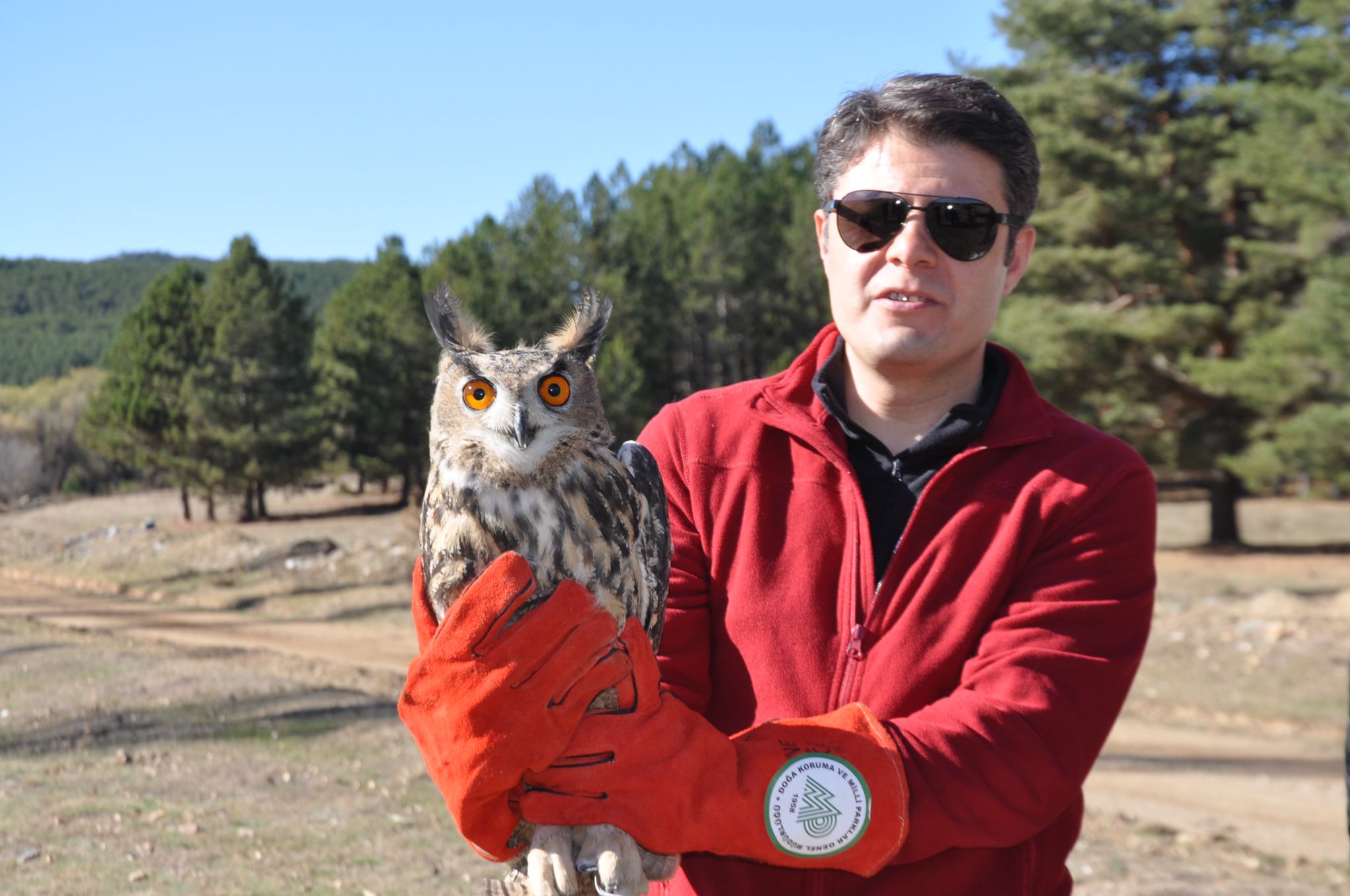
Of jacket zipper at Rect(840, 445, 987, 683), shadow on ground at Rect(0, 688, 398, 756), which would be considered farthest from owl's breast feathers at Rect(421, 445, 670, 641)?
shadow on ground at Rect(0, 688, 398, 756)

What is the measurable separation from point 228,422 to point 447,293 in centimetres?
2509

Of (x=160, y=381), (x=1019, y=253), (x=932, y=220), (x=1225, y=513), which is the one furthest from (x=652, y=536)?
(x=160, y=381)

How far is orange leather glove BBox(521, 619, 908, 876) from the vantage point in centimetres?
172

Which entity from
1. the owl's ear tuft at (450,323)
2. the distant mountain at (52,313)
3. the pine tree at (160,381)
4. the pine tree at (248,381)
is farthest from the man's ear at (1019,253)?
the pine tree at (248,381)

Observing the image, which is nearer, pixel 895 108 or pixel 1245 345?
pixel 895 108

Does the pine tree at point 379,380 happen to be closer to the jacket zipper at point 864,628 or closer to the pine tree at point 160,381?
the pine tree at point 160,381

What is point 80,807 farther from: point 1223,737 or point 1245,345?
point 1245,345

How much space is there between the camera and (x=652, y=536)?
210 centimetres

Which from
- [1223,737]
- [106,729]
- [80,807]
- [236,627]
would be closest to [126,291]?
[236,627]

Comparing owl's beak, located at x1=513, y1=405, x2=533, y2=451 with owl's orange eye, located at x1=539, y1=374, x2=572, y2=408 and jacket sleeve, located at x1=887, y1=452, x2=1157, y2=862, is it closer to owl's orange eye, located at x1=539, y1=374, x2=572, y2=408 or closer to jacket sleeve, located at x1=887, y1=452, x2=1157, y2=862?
owl's orange eye, located at x1=539, y1=374, x2=572, y2=408

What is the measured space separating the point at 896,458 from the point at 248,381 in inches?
997

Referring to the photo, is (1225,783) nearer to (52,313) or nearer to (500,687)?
(500,687)

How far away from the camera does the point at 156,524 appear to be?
23.0m

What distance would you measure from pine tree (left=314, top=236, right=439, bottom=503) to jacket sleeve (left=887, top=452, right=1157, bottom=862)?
86.2 ft
